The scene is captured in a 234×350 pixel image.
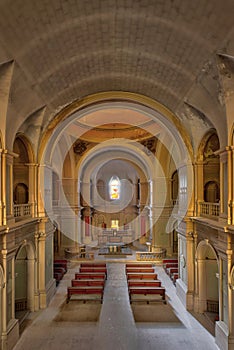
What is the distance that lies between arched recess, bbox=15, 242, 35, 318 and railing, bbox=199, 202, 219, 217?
7344 mm

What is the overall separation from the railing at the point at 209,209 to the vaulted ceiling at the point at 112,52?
2.99 meters

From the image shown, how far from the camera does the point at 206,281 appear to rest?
40.7ft

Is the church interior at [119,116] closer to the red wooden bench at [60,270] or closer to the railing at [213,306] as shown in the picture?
the railing at [213,306]

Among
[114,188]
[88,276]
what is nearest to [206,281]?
[88,276]

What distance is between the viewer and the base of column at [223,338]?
8586 mm

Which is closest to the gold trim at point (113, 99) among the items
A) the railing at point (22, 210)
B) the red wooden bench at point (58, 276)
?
the railing at point (22, 210)

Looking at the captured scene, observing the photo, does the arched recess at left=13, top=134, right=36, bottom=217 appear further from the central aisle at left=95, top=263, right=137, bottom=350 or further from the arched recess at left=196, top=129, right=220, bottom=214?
the arched recess at left=196, top=129, right=220, bottom=214

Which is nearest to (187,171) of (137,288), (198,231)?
(198,231)

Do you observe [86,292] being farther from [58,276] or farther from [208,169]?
[208,169]

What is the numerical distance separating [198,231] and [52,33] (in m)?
9.18

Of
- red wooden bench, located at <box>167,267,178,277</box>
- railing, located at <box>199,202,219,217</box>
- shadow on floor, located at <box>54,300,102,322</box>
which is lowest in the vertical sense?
shadow on floor, located at <box>54,300,102,322</box>

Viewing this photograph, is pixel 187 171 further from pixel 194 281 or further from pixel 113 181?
pixel 113 181

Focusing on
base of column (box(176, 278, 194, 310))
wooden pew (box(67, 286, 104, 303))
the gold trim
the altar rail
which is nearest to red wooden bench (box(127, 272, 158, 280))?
base of column (box(176, 278, 194, 310))

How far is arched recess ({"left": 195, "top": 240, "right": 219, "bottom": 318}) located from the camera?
12.2 m
